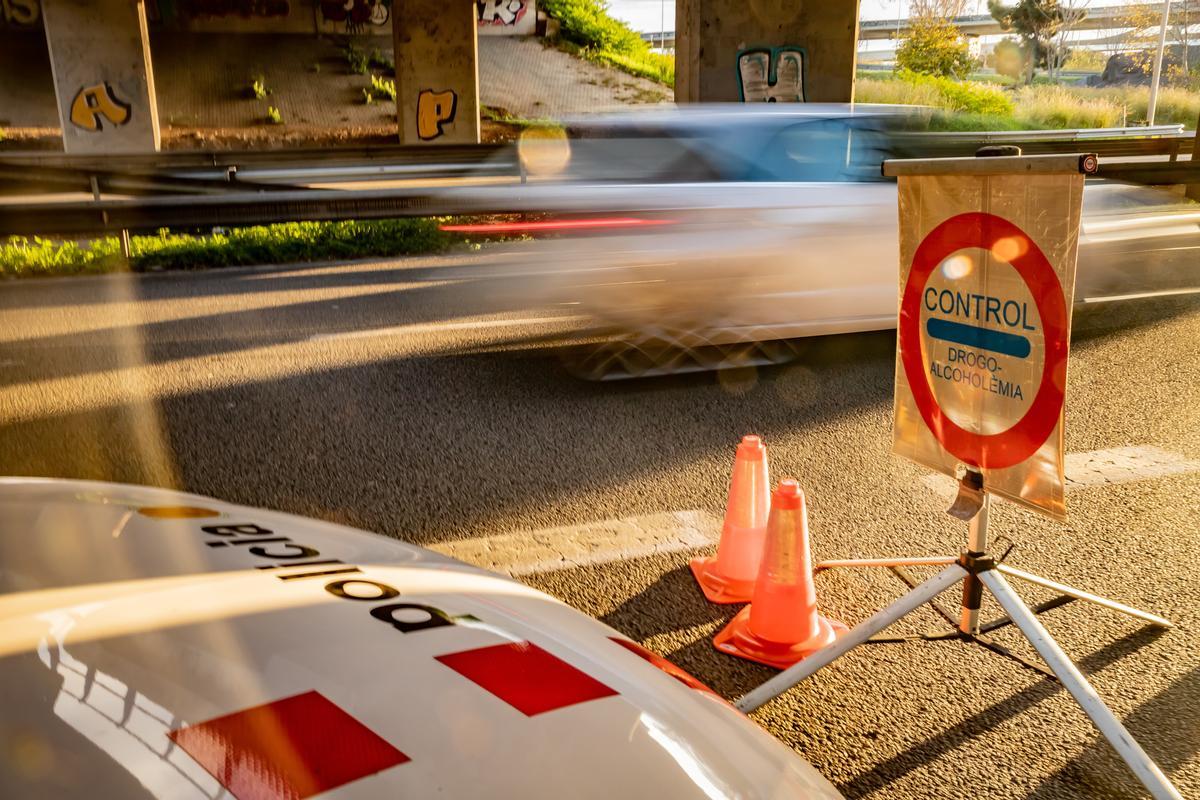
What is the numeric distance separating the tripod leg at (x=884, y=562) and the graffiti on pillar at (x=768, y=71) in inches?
677

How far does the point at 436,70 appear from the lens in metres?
23.0

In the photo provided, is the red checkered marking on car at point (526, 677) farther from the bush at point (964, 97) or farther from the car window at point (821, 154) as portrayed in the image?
the bush at point (964, 97)

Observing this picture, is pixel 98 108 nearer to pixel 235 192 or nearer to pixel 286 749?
pixel 235 192

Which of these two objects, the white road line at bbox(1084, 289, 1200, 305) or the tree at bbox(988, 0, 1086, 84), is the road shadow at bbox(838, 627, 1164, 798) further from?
the tree at bbox(988, 0, 1086, 84)

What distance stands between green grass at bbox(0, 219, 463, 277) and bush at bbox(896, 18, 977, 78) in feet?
153

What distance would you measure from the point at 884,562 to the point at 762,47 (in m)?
17.8

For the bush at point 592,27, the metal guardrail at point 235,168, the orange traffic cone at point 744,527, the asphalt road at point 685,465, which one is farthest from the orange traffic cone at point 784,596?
the bush at point 592,27

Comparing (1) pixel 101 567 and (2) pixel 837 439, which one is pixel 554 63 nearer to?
(2) pixel 837 439

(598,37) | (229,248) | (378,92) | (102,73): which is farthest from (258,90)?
(229,248)

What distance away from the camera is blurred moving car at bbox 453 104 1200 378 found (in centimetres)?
575

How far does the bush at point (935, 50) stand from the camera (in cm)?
5200

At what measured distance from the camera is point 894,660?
10.5ft

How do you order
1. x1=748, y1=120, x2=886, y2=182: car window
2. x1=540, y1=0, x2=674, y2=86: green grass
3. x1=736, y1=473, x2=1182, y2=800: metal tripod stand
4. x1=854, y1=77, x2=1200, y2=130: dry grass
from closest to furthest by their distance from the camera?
1. x1=736, y1=473, x2=1182, y2=800: metal tripod stand
2. x1=748, y1=120, x2=886, y2=182: car window
3. x1=854, y1=77, x2=1200, y2=130: dry grass
4. x1=540, y1=0, x2=674, y2=86: green grass

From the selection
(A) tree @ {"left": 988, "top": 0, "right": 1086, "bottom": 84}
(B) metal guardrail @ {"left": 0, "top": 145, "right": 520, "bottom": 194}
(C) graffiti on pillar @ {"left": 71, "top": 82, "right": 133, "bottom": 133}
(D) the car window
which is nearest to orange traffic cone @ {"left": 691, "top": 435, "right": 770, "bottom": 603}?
(D) the car window
